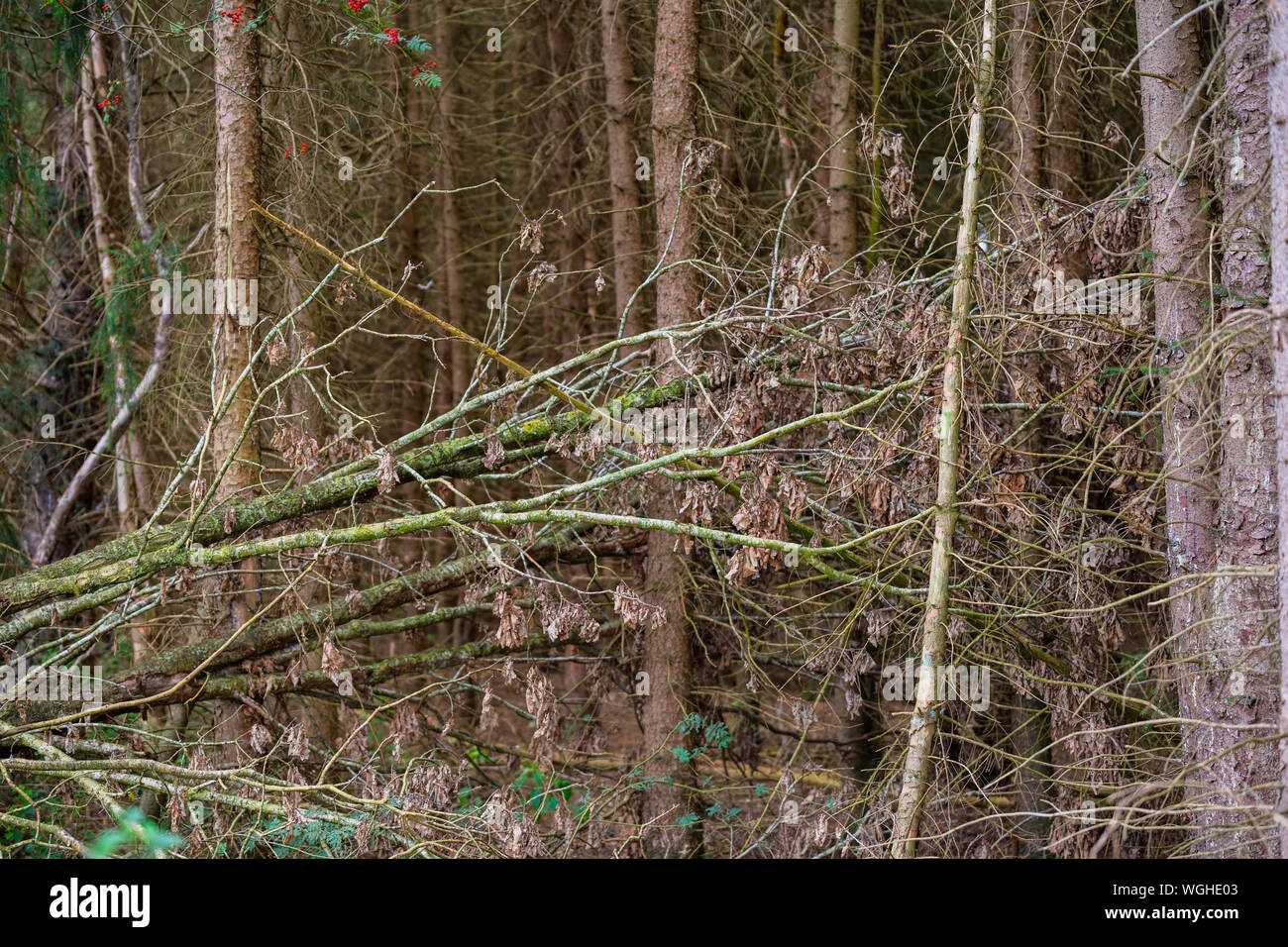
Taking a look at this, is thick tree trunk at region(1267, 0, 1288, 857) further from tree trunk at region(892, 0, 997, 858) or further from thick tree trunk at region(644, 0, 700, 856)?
thick tree trunk at region(644, 0, 700, 856)

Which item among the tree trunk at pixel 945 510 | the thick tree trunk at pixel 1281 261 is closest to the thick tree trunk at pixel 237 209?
the tree trunk at pixel 945 510

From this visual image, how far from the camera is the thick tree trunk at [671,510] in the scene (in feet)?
27.9

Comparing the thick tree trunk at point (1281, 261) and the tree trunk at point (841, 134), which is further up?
the tree trunk at point (841, 134)

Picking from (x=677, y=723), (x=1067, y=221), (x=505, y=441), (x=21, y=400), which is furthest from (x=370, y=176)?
(x=1067, y=221)

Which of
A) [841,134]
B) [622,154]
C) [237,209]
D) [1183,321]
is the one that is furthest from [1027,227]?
[237,209]

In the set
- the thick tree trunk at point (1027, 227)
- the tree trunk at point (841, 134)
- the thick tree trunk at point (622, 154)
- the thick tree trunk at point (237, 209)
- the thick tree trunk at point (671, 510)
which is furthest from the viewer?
the thick tree trunk at point (622, 154)

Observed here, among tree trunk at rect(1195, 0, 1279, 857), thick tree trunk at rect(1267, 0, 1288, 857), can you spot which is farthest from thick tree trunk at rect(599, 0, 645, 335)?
thick tree trunk at rect(1267, 0, 1288, 857)

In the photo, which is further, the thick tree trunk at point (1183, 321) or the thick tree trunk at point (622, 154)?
the thick tree trunk at point (622, 154)

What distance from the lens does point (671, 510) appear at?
8438mm

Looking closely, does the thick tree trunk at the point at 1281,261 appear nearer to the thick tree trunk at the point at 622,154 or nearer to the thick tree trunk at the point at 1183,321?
the thick tree trunk at the point at 1183,321

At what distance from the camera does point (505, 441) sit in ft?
24.8

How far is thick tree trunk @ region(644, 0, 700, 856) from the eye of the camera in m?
8.51

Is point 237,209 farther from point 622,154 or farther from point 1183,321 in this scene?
point 1183,321

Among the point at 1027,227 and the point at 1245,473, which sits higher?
the point at 1027,227
